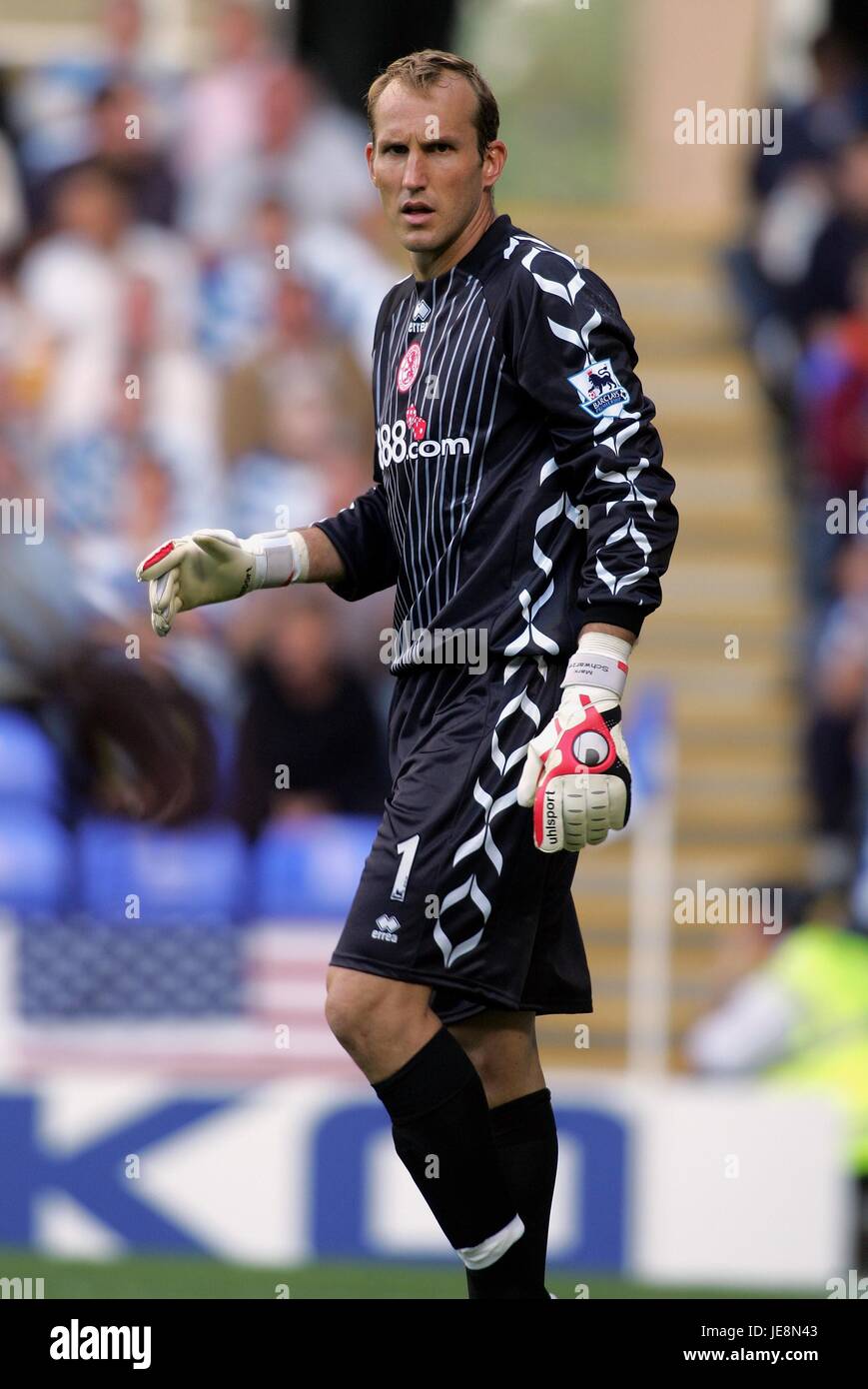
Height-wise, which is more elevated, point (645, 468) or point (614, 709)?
point (645, 468)

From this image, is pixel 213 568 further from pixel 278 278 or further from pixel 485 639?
pixel 278 278

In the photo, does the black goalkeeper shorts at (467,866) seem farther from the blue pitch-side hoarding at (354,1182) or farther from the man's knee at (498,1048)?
the blue pitch-side hoarding at (354,1182)

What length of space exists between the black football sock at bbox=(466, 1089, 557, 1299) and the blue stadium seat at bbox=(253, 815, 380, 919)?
421cm

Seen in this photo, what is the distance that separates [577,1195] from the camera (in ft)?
22.9

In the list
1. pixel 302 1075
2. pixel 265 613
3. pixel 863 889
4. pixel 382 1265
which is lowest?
pixel 382 1265

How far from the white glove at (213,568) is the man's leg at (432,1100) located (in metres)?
0.69

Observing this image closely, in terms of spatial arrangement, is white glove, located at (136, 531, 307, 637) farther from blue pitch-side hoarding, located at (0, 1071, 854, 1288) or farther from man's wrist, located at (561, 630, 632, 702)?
blue pitch-side hoarding, located at (0, 1071, 854, 1288)

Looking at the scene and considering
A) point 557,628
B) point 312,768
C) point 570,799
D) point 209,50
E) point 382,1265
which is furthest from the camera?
point 209,50

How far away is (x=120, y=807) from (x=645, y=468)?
5.03 metres

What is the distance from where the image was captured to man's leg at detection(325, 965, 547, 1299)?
339 centimetres

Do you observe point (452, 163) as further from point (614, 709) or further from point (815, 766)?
point (815, 766)

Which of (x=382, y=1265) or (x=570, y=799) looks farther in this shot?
(x=382, y=1265)

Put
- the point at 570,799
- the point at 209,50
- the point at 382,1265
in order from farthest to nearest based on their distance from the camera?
the point at 209,50, the point at 382,1265, the point at 570,799

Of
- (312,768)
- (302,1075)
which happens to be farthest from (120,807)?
(302,1075)
